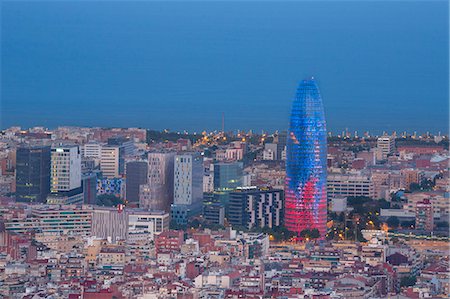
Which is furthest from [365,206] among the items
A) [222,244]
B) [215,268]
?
[215,268]

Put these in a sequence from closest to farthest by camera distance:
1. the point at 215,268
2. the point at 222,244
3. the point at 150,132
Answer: the point at 215,268 < the point at 222,244 < the point at 150,132

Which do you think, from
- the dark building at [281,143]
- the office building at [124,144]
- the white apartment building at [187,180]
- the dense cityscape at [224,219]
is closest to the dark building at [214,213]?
the dense cityscape at [224,219]

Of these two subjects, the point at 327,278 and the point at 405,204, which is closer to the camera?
the point at 327,278

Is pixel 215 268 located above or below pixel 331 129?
below

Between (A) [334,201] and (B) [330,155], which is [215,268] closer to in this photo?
(A) [334,201]

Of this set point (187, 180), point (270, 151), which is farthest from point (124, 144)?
point (187, 180)

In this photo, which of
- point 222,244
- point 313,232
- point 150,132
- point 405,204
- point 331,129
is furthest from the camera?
point 331,129
